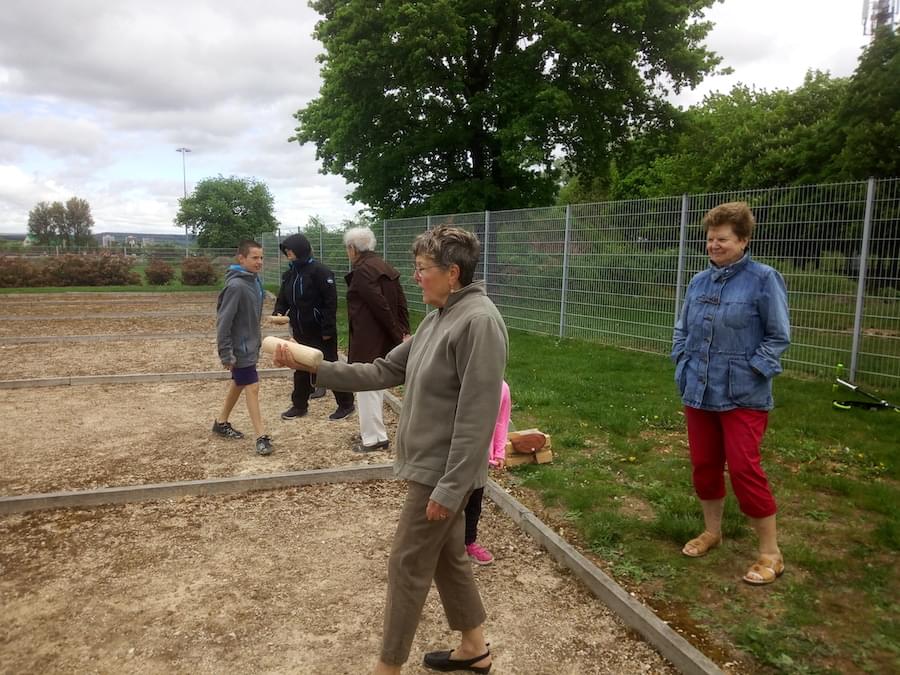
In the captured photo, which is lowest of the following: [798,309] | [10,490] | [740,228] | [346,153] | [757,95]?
[10,490]

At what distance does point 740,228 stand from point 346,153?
21.6 m

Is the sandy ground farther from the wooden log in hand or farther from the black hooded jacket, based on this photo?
the wooden log in hand

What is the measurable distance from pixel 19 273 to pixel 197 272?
7.27 meters

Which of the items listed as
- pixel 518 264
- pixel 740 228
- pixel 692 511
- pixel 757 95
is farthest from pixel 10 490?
pixel 757 95

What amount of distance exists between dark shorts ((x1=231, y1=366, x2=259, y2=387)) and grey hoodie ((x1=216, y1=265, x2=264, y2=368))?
0.13ft

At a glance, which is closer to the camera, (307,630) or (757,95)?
(307,630)

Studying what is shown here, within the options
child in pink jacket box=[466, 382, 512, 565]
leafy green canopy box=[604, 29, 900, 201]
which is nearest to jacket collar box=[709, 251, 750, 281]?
child in pink jacket box=[466, 382, 512, 565]

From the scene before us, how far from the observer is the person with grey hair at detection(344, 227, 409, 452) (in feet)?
19.5

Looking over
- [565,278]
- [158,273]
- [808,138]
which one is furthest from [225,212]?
[565,278]

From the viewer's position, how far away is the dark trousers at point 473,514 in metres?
3.80

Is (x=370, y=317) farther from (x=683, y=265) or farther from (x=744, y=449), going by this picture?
(x=683, y=265)

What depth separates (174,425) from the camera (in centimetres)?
707

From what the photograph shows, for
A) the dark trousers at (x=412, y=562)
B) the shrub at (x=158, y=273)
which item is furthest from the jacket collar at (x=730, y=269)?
the shrub at (x=158, y=273)

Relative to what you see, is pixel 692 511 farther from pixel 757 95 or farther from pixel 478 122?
pixel 757 95
